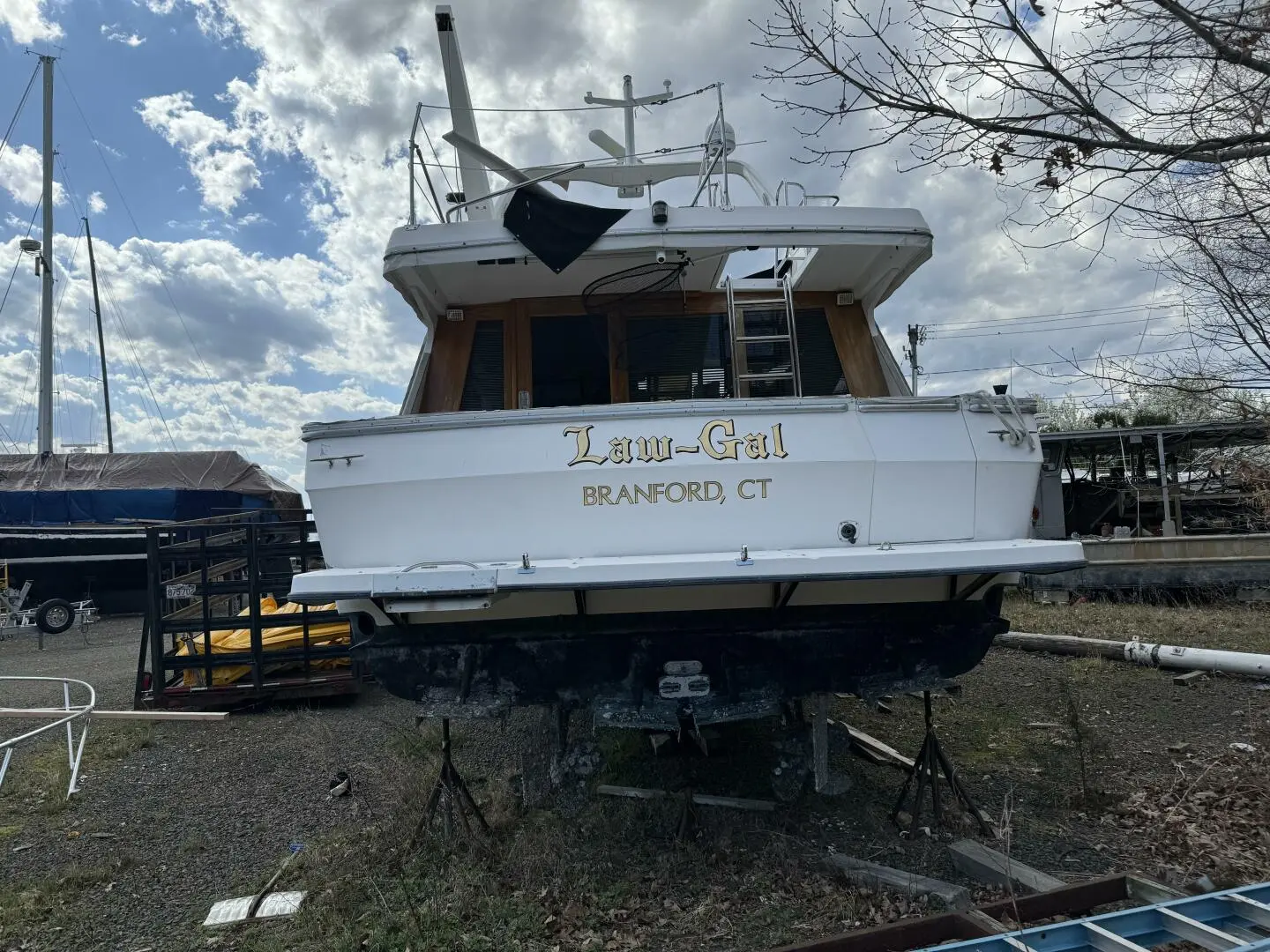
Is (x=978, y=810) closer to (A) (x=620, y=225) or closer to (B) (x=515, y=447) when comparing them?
(B) (x=515, y=447)

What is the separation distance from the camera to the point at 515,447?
3443mm

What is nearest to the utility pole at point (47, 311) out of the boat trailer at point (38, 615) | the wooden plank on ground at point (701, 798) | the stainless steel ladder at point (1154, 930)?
the boat trailer at point (38, 615)

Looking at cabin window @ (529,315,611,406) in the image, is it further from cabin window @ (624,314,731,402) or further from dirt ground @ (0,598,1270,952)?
dirt ground @ (0,598,1270,952)

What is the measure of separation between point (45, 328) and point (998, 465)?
955 inches

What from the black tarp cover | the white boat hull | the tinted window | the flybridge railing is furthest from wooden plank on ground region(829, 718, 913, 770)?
the flybridge railing

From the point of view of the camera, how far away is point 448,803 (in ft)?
13.3

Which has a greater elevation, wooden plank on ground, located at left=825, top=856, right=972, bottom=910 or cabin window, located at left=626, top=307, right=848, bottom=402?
cabin window, located at left=626, top=307, right=848, bottom=402

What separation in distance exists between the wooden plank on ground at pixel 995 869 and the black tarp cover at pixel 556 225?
3.35 metres

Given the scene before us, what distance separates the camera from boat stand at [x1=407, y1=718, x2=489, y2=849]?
402 centimetres

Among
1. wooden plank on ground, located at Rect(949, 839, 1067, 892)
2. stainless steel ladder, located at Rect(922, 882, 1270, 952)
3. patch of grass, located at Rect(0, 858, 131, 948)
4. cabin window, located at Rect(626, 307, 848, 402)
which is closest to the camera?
stainless steel ladder, located at Rect(922, 882, 1270, 952)

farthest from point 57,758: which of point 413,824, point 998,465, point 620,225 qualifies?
point 998,465

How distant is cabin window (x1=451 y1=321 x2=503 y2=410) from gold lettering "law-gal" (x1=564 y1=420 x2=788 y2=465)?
1.49 metres

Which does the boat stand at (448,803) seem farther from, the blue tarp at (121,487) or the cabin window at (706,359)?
the blue tarp at (121,487)

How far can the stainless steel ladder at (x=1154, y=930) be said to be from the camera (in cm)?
255
